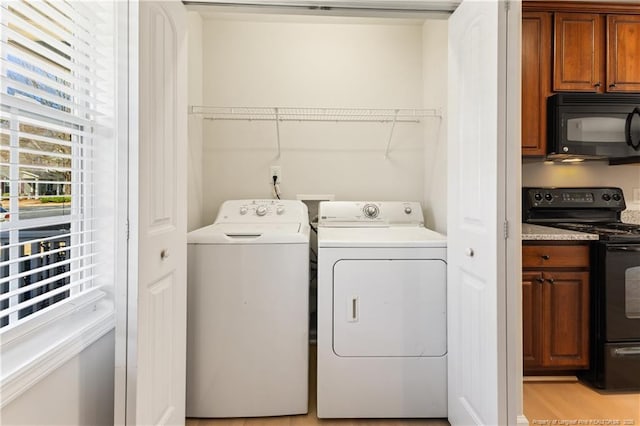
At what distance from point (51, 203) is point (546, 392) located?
254 centimetres

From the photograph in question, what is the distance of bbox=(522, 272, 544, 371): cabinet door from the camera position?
1.92 meters

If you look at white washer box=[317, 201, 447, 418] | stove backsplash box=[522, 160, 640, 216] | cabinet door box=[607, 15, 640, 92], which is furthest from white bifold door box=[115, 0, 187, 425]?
cabinet door box=[607, 15, 640, 92]

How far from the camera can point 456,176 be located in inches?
60.8

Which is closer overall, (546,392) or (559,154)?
(546,392)

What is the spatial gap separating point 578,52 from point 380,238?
1831mm

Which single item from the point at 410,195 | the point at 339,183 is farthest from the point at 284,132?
the point at 410,195

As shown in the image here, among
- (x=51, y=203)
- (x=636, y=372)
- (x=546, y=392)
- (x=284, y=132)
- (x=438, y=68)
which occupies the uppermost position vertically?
(x=438, y=68)

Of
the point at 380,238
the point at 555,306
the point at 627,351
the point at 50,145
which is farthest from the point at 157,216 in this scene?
the point at 627,351

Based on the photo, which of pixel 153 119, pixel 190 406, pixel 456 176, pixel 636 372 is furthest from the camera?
pixel 636 372

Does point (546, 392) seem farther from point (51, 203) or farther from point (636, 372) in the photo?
point (51, 203)

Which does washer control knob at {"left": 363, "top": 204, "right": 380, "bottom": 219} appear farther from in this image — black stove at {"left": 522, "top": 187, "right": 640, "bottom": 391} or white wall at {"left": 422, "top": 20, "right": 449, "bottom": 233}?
black stove at {"left": 522, "top": 187, "right": 640, "bottom": 391}

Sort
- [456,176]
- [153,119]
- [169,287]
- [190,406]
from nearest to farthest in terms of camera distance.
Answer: [153,119] → [169,287] → [456,176] → [190,406]

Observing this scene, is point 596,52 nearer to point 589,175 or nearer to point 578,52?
point 578,52

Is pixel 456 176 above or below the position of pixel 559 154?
below
